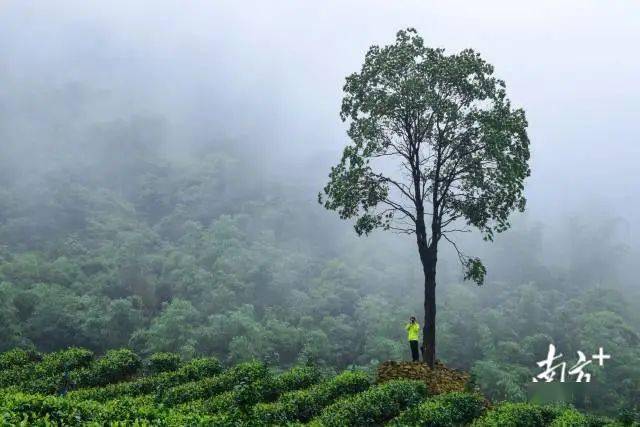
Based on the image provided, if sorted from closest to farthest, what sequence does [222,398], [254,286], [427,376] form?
1. [222,398]
2. [427,376]
3. [254,286]

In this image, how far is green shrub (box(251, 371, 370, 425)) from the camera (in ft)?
54.6


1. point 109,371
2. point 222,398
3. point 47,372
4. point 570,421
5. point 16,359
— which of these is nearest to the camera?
point 570,421

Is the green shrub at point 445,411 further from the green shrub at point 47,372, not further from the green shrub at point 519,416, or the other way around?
the green shrub at point 47,372

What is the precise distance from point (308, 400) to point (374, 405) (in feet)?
6.92

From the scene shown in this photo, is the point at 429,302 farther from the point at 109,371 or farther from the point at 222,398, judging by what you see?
the point at 109,371

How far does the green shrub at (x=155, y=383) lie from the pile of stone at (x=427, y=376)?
6304 mm

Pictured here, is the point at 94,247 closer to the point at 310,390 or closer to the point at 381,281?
the point at 381,281

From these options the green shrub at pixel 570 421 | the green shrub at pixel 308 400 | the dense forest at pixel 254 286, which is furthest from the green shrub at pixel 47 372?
the dense forest at pixel 254 286

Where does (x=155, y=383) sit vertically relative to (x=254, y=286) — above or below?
below

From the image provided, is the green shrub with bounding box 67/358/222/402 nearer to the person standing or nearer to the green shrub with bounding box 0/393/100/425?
Answer: the green shrub with bounding box 0/393/100/425

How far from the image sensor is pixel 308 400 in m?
17.7

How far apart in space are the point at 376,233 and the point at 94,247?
65.9 m

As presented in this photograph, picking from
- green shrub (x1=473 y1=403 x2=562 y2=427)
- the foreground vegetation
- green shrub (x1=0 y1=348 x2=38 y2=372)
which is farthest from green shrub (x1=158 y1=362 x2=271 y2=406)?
green shrub (x1=0 y1=348 x2=38 y2=372)

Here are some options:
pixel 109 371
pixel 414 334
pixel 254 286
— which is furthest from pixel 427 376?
pixel 254 286
